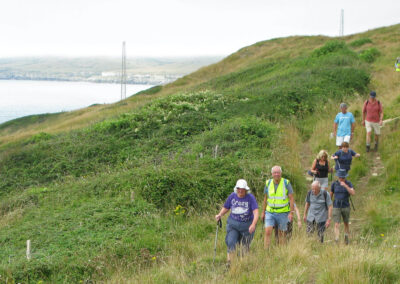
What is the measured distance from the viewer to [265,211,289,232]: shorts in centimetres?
777

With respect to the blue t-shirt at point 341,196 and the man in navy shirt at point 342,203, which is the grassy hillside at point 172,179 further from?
the blue t-shirt at point 341,196

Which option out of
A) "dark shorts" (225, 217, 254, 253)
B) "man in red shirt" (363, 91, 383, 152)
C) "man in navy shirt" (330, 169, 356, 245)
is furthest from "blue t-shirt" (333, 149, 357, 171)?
"man in red shirt" (363, 91, 383, 152)

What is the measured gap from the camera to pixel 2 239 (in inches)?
399

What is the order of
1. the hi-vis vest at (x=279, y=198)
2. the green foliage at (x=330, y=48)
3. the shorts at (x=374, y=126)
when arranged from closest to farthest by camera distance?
the hi-vis vest at (x=279, y=198)
the shorts at (x=374, y=126)
the green foliage at (x=330, y=48)

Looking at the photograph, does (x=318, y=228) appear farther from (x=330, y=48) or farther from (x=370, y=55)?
(x=330, y=48)

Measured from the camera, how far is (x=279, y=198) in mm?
7715

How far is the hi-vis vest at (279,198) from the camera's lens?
303 inches

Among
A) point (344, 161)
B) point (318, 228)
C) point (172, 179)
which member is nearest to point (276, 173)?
point (318, 228)

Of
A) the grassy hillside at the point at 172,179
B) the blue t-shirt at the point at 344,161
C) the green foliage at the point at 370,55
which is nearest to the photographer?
the grassy hillside at the point at 172,179

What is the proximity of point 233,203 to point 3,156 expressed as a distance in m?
16.4

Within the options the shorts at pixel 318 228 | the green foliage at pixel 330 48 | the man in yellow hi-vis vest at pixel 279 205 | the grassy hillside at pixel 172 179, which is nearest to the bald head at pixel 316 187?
the man in yellow hi-vis vest at pixel 279 205

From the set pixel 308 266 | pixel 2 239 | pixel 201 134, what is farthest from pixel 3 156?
pixel 308 266

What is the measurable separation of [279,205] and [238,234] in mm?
944

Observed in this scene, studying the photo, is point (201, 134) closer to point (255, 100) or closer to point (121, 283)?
point (255, 100)
